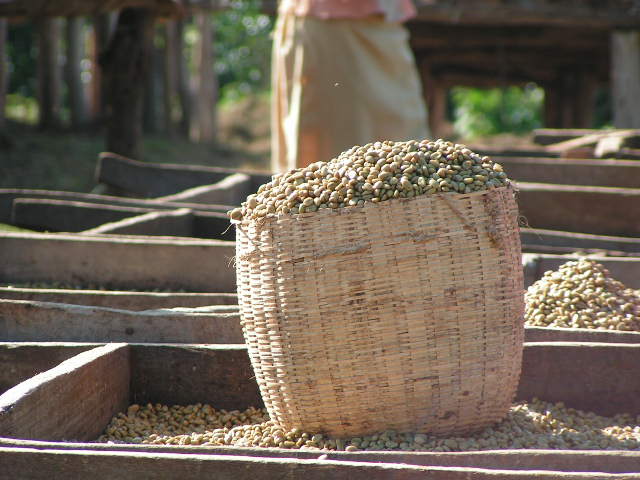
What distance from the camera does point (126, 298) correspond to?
11.5 ft

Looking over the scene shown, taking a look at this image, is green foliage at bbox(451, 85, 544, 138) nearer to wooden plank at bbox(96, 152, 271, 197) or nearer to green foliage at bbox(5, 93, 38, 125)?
green foliage at bbox(5, 93, 38, 125)

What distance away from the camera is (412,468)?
1.98 m

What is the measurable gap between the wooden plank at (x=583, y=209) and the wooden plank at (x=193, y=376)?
2.36 metres

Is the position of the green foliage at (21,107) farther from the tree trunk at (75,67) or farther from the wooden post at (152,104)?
the tree trunk at (75,67)

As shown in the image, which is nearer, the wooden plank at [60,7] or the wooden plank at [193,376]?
the wooden plank at [193,376]

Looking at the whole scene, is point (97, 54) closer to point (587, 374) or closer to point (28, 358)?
point (28, 358)

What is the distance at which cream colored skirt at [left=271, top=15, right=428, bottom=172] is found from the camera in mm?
5641

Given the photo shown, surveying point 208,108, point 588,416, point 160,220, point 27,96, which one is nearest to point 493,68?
point 208,108

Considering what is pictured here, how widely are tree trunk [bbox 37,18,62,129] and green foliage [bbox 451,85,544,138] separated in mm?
8251

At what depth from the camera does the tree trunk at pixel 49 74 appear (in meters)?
12.1

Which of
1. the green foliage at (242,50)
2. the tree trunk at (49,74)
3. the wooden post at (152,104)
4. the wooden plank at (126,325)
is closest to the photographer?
the wooden plank at (126,325)

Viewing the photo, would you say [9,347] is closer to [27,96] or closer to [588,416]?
[588,416]

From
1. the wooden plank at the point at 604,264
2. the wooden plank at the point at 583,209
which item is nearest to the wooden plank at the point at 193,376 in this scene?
the wooden plank at the point at 604,264

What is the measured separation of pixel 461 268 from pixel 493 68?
443 inches
